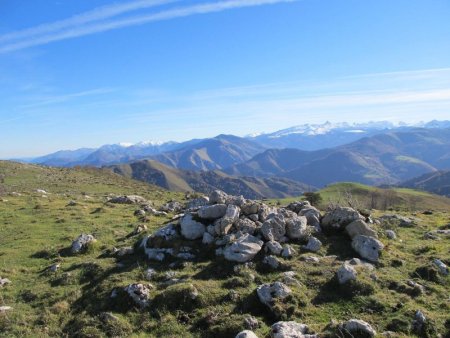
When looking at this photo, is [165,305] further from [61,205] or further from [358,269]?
[61,205]

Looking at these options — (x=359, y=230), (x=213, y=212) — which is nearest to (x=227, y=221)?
(x=213, y=212)

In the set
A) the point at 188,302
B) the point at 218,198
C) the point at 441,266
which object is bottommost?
the point at 441,266

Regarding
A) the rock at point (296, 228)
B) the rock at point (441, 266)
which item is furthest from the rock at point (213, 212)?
the rock at point (441, 266)

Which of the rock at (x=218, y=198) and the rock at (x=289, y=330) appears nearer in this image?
the rock at (x=289, y=330)

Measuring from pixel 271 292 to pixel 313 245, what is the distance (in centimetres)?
693

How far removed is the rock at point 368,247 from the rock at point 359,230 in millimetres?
985

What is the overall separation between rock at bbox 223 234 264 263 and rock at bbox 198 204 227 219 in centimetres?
385

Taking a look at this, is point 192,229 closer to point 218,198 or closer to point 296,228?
point 218,198

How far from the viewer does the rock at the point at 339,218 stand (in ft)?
83.7

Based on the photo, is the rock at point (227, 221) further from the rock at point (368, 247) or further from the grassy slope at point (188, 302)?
the rock at point (368, 247)

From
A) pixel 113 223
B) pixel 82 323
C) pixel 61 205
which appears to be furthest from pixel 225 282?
pixel 61 205

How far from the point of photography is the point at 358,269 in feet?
64.5

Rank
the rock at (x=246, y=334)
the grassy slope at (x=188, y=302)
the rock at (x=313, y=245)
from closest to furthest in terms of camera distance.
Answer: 1. the rock at (x=246, y=334)
2. the grassy slope at (x=188, y=302)
3. the rock at (x=313, y=245)

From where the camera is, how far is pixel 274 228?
2369 cm
